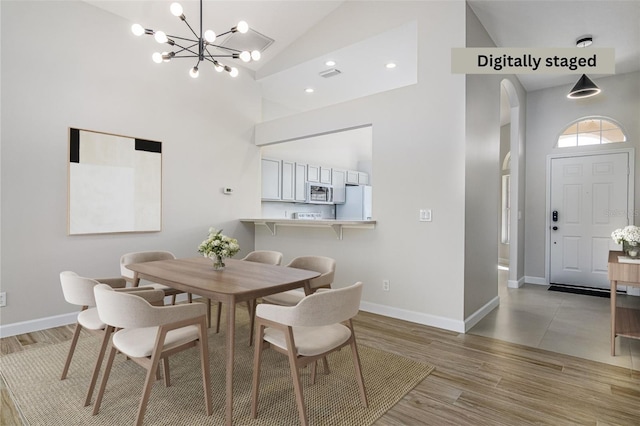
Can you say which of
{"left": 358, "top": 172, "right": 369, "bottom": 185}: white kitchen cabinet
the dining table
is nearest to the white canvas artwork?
the dining table

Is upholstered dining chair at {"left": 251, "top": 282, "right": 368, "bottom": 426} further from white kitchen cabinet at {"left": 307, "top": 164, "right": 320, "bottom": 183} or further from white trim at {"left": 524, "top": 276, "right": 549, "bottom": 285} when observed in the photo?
white trim at {"left": 524, "top": 276, "right": 549, "bottom": 285}

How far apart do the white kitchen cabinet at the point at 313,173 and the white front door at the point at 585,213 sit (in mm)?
3973

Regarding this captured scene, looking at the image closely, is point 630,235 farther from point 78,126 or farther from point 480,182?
point 78,126

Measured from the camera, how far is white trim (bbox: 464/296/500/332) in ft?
11.2

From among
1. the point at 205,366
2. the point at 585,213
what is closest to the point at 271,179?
the point at 205,366

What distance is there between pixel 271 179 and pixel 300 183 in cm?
72

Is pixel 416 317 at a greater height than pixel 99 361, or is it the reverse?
pixel 99 361

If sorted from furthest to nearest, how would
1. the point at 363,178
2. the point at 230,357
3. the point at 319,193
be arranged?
the point at 363,178 < the point at 319,193 < the point at 230,357

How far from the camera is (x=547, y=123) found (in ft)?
18.0

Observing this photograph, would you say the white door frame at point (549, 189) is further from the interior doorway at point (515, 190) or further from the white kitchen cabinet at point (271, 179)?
the white kitchen cabinet at point (271, 179)

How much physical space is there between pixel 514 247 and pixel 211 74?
5.30 meters

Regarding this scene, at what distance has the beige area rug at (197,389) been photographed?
197 cm

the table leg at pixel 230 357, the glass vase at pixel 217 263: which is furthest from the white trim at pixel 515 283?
the table leg at pixel 230 357

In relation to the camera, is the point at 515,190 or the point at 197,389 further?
the point at 515,190
